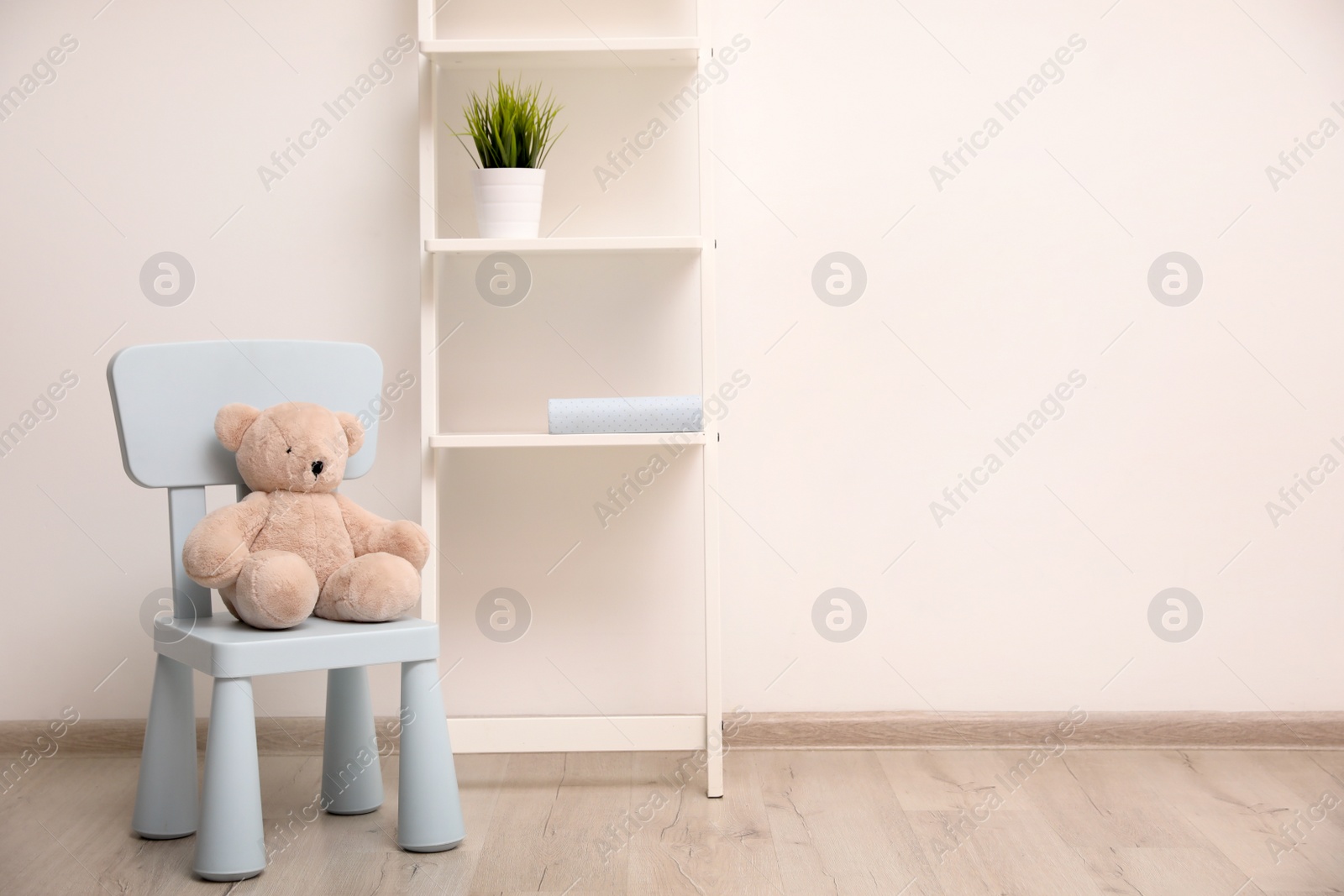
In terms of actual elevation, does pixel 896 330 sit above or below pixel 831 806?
above

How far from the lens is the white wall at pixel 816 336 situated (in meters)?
1.90

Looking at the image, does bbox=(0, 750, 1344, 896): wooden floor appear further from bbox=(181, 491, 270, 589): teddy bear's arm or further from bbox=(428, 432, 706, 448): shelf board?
bbox=(428, 432, 706, 448): shelf board

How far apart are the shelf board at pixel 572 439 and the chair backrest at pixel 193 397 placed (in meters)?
0.19

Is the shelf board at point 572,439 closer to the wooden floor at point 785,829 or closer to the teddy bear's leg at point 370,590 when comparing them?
the teddy bear's leg at point 370,590

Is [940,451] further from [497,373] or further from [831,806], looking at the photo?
[497,373]

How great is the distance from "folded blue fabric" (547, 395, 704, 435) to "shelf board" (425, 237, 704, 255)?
0.81 feet

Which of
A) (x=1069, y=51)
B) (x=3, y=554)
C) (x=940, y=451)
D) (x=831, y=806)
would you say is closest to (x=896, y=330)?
(x=940, y=451)

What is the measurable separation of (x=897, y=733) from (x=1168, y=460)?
28.2 inches

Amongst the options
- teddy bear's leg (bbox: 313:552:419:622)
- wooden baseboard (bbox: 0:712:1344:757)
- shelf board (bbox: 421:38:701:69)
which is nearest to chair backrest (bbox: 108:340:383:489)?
teddy bear's leg (bbox: 313:552:419:622)

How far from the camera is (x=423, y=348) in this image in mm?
1735

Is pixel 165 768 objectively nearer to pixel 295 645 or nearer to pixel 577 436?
pixel 295 645

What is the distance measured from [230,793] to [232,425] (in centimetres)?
49

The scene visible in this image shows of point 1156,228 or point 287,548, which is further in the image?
point 1156,228

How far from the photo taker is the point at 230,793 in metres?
1.34
